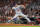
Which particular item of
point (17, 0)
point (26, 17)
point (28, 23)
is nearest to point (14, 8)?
point (17, 0)

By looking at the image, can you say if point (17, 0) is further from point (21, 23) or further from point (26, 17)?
point (21, 23)

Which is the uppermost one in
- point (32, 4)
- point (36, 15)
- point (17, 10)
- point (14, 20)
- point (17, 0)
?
point (17, 0)

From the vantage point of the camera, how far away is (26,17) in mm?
1412

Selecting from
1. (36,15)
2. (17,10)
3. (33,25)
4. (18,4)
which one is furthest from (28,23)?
(18,4)

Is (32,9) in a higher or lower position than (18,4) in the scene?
lower

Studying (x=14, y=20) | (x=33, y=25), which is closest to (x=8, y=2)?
(x=14, y=20)

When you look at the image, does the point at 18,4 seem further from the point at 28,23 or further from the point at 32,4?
the point at 28,23

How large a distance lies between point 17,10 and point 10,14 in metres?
0.21

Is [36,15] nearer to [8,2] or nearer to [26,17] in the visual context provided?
[26,17]

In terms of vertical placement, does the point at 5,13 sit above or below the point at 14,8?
below

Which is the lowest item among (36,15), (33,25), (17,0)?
(33,25)

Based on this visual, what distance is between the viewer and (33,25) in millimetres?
1410

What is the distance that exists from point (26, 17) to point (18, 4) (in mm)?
392

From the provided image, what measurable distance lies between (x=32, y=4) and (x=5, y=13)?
29.0 inches
